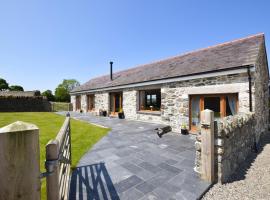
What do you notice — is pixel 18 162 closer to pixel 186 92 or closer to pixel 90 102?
pixel 186 92

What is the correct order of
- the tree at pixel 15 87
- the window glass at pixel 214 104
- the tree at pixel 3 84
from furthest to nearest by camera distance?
the tree at pixel 15 87
the tree at pixel 3 84
the window glass at pixel 214 104

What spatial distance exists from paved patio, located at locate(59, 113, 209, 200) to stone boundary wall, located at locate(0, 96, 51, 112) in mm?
24419

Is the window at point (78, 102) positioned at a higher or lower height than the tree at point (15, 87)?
lower

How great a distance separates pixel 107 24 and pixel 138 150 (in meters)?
9.33

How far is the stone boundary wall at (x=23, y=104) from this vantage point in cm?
2338

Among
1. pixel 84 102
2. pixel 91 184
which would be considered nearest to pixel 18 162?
pixel 91 184

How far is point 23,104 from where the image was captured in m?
24.6

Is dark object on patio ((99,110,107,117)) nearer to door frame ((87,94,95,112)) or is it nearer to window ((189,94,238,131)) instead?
door frame ((87,94,95,112))

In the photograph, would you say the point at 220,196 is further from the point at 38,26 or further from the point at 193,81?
the point at 38,26

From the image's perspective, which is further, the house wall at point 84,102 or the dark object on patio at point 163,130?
the house wall at point 84,102

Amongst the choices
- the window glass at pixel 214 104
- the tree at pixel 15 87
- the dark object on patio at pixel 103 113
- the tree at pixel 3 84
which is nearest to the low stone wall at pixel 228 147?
the window glass at pixel 214 104

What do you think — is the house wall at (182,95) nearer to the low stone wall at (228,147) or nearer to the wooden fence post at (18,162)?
the low stone wall at (228,147)

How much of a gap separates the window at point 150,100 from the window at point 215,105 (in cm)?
319

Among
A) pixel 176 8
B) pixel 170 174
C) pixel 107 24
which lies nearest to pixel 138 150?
pixel 170 174
